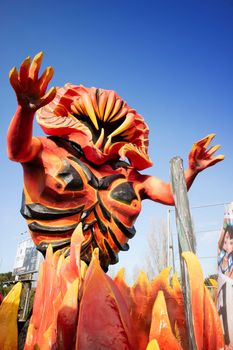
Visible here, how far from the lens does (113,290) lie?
0.82 meters

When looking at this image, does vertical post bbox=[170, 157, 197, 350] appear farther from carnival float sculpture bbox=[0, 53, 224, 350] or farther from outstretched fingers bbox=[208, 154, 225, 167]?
outstretched fingers bbox=[208, 154, 225, 167]

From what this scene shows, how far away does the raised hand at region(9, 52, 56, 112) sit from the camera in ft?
4.29

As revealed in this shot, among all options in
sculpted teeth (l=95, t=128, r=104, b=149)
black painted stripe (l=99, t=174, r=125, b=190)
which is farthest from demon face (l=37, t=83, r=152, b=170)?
black painted stripe (l=99, t=174, r=125, b=190)

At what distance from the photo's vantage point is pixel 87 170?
6.13 ft

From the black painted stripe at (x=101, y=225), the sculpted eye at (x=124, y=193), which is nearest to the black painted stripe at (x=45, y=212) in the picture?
the black painted stripe at (x=101, y=225)

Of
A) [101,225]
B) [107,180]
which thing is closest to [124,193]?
[107,180]

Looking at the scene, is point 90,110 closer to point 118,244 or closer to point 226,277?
point 118,244

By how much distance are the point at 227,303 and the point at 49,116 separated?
155 centimetres

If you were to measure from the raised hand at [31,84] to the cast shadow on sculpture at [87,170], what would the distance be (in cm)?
8

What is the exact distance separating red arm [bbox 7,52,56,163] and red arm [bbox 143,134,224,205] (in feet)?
2.72

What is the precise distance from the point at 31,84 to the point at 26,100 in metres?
0.09

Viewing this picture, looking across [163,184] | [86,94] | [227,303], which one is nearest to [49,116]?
[86,94]

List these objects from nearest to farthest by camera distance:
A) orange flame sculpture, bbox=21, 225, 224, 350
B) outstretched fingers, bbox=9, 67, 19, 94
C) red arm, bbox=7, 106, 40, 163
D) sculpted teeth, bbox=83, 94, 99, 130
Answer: orange flame sculpture, bbox=21, 225, 224, 350
outstretched fingers, bbox=9, 67, 19, 94
red arm, bbox=7, 106, 40, 163
sculpted teeth, bbox=83, 94, 99, 130

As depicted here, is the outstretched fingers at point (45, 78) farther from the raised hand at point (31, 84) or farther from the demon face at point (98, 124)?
the demon face at point (98, 124)
